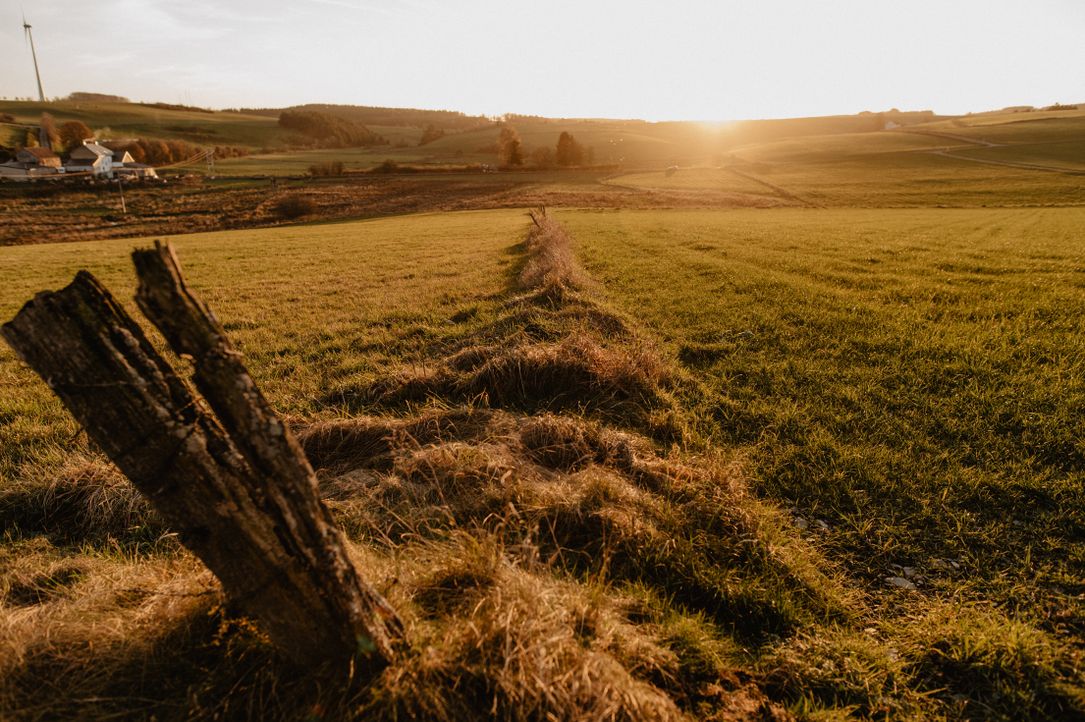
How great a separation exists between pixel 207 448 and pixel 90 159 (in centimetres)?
11969

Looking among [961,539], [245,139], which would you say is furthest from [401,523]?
[245,139]

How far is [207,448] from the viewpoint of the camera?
6.48 feet

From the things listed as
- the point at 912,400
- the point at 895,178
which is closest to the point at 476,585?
the point at 912,400

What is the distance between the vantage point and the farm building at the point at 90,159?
84250 millimetres

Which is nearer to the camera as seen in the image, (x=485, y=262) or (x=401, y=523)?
(x=401, y=523)

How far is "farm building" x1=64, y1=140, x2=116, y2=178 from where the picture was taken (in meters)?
84.2

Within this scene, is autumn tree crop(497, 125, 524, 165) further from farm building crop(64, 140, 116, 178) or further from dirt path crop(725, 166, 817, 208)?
farm building crop(64, 140, 116, 178)

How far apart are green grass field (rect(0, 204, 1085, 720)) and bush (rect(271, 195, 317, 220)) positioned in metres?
39.7

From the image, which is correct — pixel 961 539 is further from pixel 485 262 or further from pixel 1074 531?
pixel 485 262

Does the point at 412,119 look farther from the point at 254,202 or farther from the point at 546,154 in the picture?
the point at 254,202

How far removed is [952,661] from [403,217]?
4442 cm

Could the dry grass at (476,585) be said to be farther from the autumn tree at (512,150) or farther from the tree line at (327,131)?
the tree line at (327,131)

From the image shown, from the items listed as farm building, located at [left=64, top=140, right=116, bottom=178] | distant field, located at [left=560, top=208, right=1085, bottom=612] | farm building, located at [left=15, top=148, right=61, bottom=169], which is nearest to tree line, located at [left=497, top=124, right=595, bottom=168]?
farm building, located at [left=64, top=140, right=116, bottom=178]

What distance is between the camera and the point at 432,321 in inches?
417
